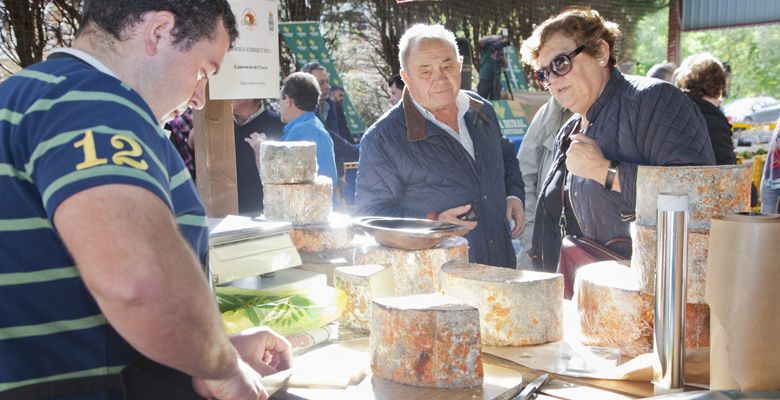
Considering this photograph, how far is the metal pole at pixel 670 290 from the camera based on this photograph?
1.32 meters

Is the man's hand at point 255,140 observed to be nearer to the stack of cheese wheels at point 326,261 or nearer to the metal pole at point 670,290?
the stack of cheese wheels at point 326,261

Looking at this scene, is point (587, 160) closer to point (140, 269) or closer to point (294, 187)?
point (294, 187)

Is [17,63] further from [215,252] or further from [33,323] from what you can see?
[33,323]

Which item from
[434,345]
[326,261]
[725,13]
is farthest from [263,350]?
[725,13]

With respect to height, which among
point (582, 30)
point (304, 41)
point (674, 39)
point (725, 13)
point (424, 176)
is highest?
point (725, 13)

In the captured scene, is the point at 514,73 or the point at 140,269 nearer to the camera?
the point at 140,269

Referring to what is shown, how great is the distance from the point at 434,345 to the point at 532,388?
221 mm

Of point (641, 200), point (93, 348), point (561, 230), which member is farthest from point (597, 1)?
point (93, 348)

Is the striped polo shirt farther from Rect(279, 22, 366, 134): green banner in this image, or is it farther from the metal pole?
Rect(279, 22, 366, 134): green banner

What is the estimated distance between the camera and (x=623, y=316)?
1.69 meters

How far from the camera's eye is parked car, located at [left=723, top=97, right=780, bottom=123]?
1501cm

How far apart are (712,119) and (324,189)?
2.47 m

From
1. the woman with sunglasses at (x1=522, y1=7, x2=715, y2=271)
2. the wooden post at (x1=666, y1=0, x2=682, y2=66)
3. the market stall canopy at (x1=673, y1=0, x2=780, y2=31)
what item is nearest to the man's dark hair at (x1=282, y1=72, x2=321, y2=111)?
the woman with sunglasses at (x1=522, y1=7, x2=715, y2=271)

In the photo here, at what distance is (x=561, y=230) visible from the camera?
284 centimetres
